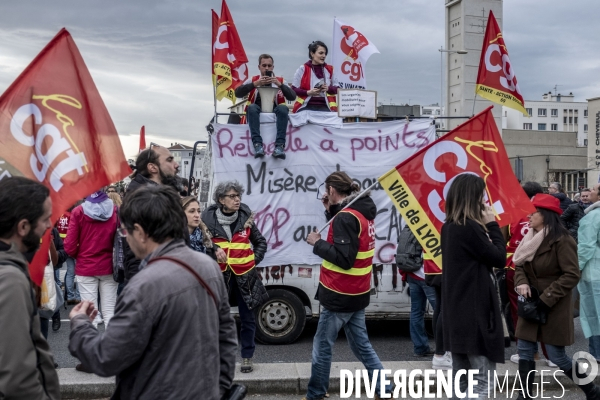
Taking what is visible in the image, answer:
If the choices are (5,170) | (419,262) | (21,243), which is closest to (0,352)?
(21,243)

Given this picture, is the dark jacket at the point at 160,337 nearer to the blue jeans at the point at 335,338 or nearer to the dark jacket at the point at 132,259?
the dark jacket at the point at 132,259

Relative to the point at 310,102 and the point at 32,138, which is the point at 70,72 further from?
the point at 310,102

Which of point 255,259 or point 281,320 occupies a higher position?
→ point 255,259

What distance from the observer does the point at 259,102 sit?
8.29 meters

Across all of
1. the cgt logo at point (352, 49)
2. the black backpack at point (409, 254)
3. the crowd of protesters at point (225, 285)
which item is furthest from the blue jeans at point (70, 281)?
the black backpack at point (409, 254)

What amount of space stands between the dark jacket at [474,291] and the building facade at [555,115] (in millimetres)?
108337

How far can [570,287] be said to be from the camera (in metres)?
5.38

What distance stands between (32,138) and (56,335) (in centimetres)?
554

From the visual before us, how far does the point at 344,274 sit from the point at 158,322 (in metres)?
3.13

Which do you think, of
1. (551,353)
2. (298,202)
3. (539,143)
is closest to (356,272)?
(551,353)

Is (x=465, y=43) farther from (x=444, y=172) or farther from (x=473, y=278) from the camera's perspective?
(x=473, y=278)

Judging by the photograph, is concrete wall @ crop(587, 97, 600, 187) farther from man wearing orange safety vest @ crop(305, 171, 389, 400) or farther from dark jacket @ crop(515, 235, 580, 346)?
man wearing orange safety vest @ crop(305, 171, 389, 400)

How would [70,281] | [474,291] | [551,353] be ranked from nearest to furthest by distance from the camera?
[474,291] → [551,353] → [70,281]

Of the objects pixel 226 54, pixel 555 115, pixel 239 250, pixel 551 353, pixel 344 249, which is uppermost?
pixel 555 115
